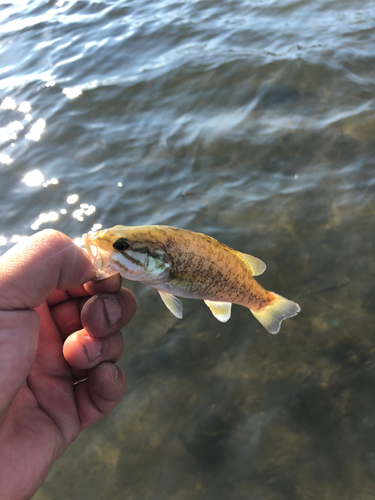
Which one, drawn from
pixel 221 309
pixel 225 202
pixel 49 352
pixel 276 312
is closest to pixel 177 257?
pixel 221 309

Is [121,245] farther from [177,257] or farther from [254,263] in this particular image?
[254,263]

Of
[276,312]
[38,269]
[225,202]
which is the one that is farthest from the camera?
[225,202]

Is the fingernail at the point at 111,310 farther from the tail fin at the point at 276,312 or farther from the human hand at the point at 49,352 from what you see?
the tail fin at the point at 276,312

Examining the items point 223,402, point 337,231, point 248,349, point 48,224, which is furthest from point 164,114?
point 223,402

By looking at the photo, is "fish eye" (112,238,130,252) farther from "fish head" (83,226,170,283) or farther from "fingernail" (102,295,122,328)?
"fingernail" (102,295,122,328)

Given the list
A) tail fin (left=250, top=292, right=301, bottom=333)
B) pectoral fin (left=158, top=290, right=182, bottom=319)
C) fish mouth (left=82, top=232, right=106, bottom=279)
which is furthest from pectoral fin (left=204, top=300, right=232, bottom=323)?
fish mouth (left=82, top=232, right=106, bottom=279)

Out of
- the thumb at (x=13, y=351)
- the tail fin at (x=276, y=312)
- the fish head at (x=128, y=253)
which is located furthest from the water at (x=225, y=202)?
the thumb at (x=13, y=351)
